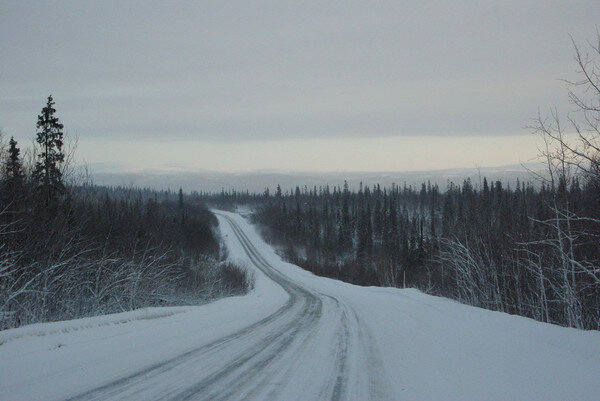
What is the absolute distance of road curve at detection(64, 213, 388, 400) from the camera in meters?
4.80

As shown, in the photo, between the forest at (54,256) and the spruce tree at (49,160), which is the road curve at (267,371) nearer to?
the forest at (54,256)

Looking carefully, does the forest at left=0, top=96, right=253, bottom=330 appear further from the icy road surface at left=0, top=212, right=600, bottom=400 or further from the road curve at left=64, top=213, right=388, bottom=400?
the road curve at left=64, top=213, right=388, bottom=400

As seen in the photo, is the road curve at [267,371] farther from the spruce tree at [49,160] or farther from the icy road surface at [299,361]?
the spruce tree at [49,160]

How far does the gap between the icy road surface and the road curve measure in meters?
0.02

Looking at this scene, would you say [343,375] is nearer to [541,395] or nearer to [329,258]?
[541,395]

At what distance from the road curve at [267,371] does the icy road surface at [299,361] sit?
0.05 ft

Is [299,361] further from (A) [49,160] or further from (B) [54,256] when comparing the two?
(A) [49,160]

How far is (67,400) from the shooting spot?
14.2 ft

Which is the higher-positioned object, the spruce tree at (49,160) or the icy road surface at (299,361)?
the spruce tree at (49,160)

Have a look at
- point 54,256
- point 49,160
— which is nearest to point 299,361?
point 54,256

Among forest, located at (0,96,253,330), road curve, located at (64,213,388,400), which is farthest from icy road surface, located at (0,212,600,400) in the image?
forest, located at (0,96,253,330)

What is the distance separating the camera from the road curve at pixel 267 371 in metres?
4.80

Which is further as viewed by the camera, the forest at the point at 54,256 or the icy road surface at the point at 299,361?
the forest at the point at 54,256

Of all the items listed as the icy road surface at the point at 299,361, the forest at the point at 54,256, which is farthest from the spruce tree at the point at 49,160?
the icy road surface at the point at 299,361
